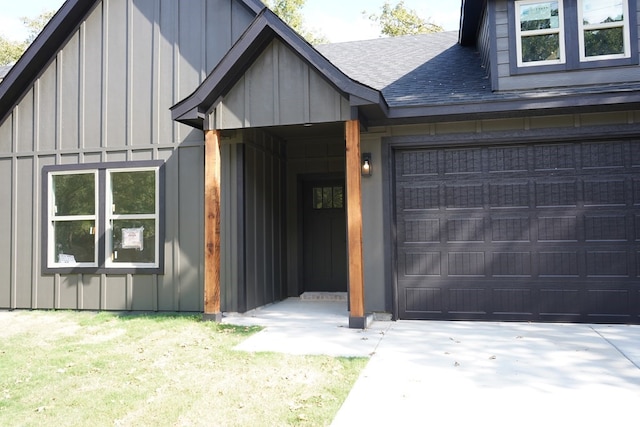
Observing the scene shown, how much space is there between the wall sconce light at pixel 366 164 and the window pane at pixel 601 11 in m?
3.38

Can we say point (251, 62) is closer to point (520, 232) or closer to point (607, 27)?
point (520, 232)

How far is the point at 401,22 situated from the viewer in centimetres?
2394

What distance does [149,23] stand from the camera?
7746 millimetres

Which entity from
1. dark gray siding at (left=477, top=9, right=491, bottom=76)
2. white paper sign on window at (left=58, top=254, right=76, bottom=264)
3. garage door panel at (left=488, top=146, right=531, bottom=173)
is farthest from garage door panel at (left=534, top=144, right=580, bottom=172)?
white paper sign on window at (left=58, top=254, right=76, bottom=264)

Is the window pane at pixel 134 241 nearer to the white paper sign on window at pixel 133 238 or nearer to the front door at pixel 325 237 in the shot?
the white paper sign on window at pixel 133 238

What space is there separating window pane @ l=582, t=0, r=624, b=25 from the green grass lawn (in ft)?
17.9

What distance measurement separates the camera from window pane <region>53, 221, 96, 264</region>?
775 centimetres

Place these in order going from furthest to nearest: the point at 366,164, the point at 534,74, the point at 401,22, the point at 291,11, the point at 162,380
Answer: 1. the point at 291,11
2. the point at 401,22
3. the point at 366,164
4. the point at 534,74
5. the point at 162,380

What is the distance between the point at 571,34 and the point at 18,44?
1131 inches

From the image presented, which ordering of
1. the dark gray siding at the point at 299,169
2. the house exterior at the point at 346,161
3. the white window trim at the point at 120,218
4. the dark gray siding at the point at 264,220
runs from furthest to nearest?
the dark gray siding at the point at 299,169 < the white window trim at the point at 120,218 < the dark gray siding at the point at 264,220 < the house exterior at the point at 346,161

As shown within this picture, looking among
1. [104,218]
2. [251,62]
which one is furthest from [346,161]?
[104,218]

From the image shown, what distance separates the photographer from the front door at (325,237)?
9039 millimetres

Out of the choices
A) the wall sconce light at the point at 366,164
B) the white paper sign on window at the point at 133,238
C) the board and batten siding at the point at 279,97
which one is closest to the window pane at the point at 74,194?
the white paper sign on window at the point at 133,238

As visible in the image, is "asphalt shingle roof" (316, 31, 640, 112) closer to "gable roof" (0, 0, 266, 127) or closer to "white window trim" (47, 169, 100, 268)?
"gable roof" (0, 0, 266, 127)
